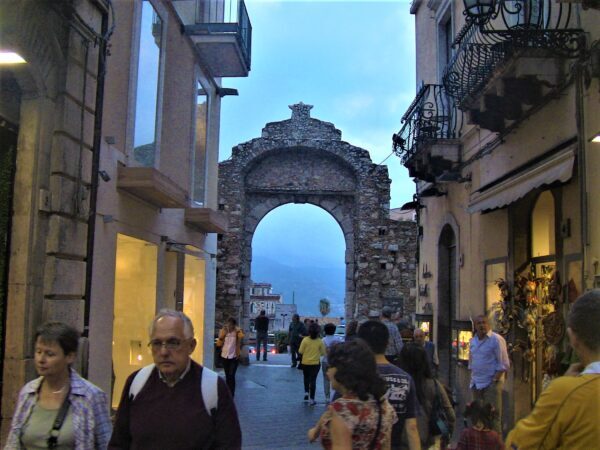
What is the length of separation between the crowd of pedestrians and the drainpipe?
4090 mm

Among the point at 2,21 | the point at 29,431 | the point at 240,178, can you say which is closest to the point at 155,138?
the point at 2,21

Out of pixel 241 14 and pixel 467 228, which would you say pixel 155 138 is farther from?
pixel 467 228

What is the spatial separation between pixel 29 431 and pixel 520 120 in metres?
6.54

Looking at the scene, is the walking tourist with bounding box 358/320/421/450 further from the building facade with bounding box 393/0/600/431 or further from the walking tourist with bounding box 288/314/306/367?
the walking tourist with bounding box 288/314/306/367

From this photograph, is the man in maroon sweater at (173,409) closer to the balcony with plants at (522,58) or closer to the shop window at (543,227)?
the balcony with plants at (522,58)

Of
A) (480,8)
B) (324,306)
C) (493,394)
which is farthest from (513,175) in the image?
(324,306)

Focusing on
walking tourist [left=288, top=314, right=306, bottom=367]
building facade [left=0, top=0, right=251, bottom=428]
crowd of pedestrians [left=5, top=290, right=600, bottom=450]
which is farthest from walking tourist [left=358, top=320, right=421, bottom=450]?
walking tourist [left=288, top=314, right=306, bottom=367]

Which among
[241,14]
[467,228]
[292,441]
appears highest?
[241,14]

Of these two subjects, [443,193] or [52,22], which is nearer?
[52,22]

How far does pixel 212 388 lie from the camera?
2.86 meters

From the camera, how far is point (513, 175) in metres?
7.94

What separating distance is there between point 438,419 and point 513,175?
386 cm

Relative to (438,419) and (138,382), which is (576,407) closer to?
(138,382)

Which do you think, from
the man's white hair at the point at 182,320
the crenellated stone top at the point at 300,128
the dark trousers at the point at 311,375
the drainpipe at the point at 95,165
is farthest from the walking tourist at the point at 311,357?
the crenellated stone top at the point at 300,128
